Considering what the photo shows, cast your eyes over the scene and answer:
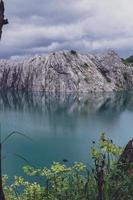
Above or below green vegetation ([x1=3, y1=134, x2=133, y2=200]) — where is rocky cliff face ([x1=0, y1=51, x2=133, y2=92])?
below

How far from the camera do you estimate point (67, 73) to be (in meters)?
174

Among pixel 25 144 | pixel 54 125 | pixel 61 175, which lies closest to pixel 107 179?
pixel 61 175

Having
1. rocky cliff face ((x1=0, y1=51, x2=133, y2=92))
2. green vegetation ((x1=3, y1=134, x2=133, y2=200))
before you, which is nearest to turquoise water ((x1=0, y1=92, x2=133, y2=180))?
green vegetation ((x1=3, y1=134, x2=133, y2=200))

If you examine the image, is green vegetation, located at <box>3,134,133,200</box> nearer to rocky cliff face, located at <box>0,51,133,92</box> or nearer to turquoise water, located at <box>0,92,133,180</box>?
turquoise water, located at <box>0,92,133,180</box>

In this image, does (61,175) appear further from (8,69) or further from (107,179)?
(8,69)

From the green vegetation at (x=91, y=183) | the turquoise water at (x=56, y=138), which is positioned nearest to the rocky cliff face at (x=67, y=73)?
the turquoise water at (x=56, y=138)

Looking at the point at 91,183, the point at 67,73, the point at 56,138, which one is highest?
the point at 91,183

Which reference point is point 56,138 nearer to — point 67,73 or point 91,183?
point 91,183

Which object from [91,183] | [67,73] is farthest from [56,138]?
[67,73]

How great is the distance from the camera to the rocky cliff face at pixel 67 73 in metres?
174

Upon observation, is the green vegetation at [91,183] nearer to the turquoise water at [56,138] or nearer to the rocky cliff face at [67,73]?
the turquoise water at [56,138]

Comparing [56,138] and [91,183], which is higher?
[91,183]

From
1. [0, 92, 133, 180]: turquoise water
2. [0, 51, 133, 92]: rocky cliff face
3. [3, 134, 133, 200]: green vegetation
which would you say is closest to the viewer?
[3, 134, 133, 200]: green vegetation

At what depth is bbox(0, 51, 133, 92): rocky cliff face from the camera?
6855 inches
